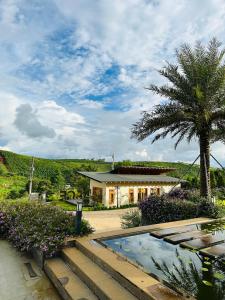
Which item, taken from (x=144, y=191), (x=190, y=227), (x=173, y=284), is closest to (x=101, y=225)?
(x=190, y=227)

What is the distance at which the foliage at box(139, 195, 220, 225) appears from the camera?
10.8 meters

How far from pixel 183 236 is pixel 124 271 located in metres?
3.20

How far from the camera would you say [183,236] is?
288 inches

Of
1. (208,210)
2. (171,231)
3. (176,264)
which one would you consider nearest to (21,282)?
(176,264)

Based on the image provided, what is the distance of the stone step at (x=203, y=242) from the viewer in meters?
6.42

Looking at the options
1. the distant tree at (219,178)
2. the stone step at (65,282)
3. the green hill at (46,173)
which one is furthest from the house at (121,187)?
the stone step at (65,282)

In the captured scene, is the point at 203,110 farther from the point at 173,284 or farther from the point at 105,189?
the point at 105,189

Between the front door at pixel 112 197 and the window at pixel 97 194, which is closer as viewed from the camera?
the front door at pixel 112 197

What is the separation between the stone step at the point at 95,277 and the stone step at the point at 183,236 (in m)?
2.50

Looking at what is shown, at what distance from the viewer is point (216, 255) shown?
575cm

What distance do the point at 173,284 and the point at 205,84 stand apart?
10.6 metres

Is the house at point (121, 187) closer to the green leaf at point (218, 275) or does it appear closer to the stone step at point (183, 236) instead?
the stone step at point (183, 236)

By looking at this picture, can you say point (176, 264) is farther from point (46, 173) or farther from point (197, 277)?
point (46, 173)

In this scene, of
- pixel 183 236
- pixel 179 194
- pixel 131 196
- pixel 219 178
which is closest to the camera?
pixel 183 236
